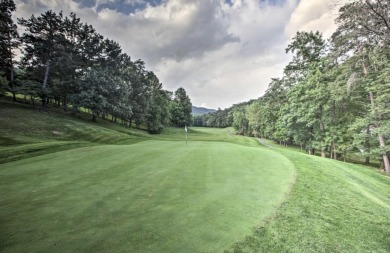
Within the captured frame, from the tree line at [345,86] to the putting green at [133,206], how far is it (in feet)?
32.3

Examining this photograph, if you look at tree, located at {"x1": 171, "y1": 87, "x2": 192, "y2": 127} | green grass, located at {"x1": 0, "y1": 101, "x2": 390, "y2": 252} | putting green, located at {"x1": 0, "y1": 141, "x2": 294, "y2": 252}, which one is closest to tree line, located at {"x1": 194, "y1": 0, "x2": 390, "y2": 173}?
green grass, located at {"x1": 0, "y1": 101, "x2": 390, "y2": 252}

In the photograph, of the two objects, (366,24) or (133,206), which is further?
(366,24)

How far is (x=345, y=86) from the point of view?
19.9 m

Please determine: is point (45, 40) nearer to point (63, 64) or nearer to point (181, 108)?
point (63, 64)

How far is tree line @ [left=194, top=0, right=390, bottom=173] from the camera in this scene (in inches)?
477

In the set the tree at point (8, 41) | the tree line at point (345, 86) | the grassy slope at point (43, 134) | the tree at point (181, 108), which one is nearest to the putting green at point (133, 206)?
the grassy slope at point (43, 134)

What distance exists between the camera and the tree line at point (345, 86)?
1212 cm

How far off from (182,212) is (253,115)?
2746 inches

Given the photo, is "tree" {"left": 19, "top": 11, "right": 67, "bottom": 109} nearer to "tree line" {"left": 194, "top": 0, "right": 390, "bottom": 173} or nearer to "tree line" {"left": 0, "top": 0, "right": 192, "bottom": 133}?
"tree line" {"left": 0, "top": 0, "right": 192, "bottom": 133}

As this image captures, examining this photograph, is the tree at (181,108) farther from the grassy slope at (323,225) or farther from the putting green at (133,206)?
the grassy slope at (323,225)

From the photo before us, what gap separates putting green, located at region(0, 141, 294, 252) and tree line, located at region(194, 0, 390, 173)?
9.86 m

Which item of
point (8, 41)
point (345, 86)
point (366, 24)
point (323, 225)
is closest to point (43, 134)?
point (8, 41)

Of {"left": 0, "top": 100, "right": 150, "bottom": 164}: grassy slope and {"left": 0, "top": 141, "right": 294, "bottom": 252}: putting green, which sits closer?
{"left": 0, "top": 141, "right": 294, "bottom": 252}: putting green

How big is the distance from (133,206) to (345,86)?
2255cm
